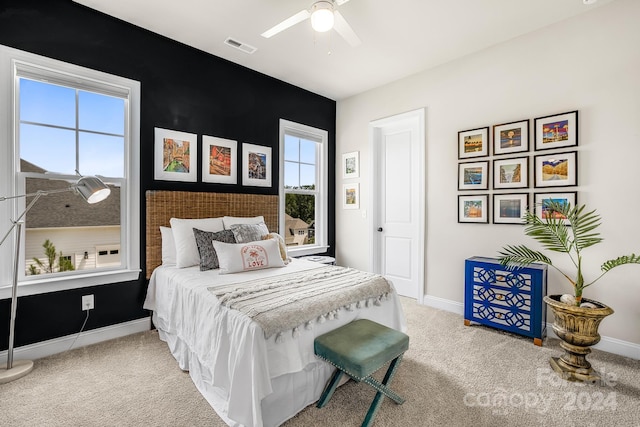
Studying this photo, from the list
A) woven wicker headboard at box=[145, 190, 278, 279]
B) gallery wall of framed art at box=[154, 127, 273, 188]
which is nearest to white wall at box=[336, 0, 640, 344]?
gallery wall of framed art at box=[154, 127, 273, 188]

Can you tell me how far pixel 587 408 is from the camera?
1.78 metres

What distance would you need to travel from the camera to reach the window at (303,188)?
4117mm

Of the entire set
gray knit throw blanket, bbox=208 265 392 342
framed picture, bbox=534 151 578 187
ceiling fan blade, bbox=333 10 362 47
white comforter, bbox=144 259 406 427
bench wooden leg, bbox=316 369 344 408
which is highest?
ceiling fan blade, bbox=333 10 362 47

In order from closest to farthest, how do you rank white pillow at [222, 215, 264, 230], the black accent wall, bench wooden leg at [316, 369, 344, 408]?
bench wooden leg at [316, 369, 344, 408], the black accent wall, white pillow at [222, 215, 264, 230]

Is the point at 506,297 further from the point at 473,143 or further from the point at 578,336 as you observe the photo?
the point at 473,143

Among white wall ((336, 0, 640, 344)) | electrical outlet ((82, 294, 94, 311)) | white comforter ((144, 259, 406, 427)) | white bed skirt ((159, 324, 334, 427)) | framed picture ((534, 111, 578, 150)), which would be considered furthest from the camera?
framed picture ((534, 111, 578, 150))

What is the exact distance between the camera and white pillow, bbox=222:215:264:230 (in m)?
3.10

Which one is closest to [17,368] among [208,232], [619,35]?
[208,232]

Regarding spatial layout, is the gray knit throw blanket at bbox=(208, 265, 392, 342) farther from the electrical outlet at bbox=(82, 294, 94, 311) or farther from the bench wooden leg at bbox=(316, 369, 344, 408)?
the electrical outlet at bbox=(82, 294, 94, 311)

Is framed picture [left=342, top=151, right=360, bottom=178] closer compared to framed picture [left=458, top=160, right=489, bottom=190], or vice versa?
framed picture [left=458, top=160, right=489, bottom=190]

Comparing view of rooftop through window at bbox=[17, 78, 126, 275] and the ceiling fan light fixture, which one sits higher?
the ceiling fan light fixture

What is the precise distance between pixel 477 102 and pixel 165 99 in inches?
129

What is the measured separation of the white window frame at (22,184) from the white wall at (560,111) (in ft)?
10.1

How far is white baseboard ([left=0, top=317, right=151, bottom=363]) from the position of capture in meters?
2.26
